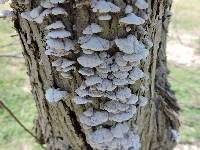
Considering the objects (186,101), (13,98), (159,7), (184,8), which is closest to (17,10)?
(159,7)

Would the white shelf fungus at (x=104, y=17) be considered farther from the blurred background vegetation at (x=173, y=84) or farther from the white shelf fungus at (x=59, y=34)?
the blurred background vegetation at (x=173, y=84)

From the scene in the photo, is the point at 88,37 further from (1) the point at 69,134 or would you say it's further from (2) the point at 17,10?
(1) the point at 69,134

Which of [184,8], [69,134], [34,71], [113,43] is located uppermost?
[113,43]

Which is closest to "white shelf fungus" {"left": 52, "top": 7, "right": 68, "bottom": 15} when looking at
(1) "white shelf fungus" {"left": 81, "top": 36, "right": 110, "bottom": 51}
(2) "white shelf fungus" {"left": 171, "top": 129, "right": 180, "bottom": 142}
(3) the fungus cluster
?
(3) the fungus cluster

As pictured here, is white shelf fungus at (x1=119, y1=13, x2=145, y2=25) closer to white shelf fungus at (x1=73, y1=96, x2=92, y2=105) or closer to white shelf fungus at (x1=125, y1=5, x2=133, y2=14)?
white shelf fungus at (x1=125, y1=5, x2=133, y2=14)

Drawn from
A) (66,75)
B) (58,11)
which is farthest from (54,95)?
(58,11)

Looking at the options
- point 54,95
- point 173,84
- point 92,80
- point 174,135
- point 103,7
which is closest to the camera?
point 103,7

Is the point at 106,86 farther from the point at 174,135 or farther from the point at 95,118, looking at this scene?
the point at 174,135
